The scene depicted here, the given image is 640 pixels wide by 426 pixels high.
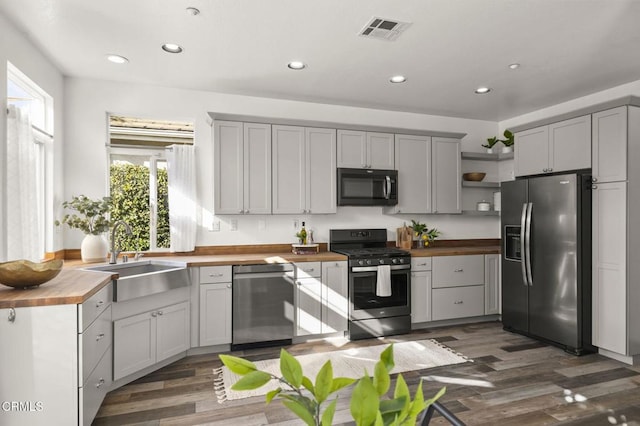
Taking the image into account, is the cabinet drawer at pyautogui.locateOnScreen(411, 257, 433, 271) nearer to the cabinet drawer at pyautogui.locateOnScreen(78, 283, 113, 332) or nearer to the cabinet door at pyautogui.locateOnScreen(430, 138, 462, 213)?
the cabinet door at pyautogui.locateOnScreen(430, 138, 462, 213)

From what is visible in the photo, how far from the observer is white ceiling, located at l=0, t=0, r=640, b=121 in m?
2.49

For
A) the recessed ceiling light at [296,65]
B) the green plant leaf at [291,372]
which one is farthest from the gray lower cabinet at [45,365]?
the recessed ceiling light at [296,65]

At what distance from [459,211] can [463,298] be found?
1.10 metres

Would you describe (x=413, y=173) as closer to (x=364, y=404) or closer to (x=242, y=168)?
(x=242, y=168)

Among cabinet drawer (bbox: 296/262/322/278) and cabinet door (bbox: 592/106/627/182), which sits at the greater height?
cabinet door (bbox: 592/106/627/182)

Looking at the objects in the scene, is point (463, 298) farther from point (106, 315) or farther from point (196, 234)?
point (106, 315)

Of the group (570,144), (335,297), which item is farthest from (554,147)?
(335,297)

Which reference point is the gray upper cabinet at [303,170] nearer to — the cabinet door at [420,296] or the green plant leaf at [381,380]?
the cabinet door at [420,296]

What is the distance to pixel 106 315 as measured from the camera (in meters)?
2.66

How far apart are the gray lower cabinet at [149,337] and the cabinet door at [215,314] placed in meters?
0.15

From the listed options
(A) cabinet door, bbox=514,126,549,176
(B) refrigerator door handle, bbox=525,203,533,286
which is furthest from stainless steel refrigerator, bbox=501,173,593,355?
(A) cabinet door, bbox=514,126,549,176

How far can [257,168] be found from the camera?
4.05 m

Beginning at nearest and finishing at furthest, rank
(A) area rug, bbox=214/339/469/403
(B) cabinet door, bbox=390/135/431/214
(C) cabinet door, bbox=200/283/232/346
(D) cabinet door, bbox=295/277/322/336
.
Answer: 1. (A) area rug, bbox=214/339/469/403
2. (C) cabinet door, bbox=200/283/232/346
3. (D) cabinet door, bbox=295/277/322/336
4. (B) cabinet door, bbox=390/135/431/214

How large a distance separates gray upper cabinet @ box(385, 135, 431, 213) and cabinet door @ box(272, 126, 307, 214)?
1.20m
